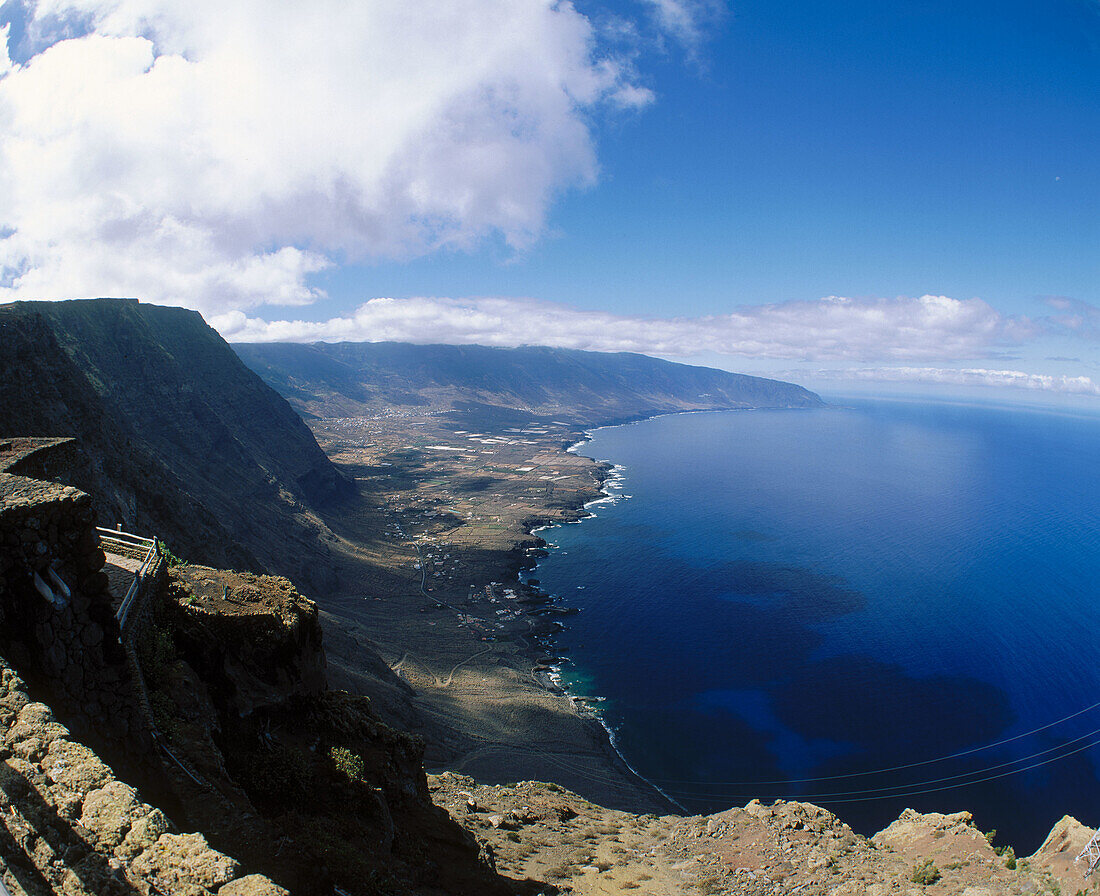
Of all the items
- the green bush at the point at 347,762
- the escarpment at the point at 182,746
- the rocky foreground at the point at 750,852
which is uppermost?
the escarpment at the point at 182,746

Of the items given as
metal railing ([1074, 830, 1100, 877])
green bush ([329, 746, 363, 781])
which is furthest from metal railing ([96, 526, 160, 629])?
metal railing ([1074, 830, 1100, 877])

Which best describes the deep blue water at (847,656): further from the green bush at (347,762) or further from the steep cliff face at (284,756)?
the green bush at (347,762)

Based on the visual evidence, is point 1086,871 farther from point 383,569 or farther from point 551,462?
point 551,462

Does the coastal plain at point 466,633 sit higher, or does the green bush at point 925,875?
the green bush at point 925,875

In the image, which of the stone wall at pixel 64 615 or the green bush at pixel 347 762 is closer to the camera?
the stone wall at pixel 64 615

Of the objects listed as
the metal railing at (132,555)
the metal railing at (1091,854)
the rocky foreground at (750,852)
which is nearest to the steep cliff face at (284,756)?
the metal railing at (132,555)

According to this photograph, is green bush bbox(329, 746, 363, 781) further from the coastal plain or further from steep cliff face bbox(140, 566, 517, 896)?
the coastal plain

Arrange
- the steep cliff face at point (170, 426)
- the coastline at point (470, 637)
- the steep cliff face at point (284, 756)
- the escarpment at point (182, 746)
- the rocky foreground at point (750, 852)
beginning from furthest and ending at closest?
1. the coastline at point (470, 637)
2. the steep cliff face at point (170, 426)
3. the rocky foreground at point (750, 852)
4. the steep cliff face at point (284, 756)
5. the escarpment at point (182, 746)

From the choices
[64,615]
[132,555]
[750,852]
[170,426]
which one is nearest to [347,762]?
[132,555]
